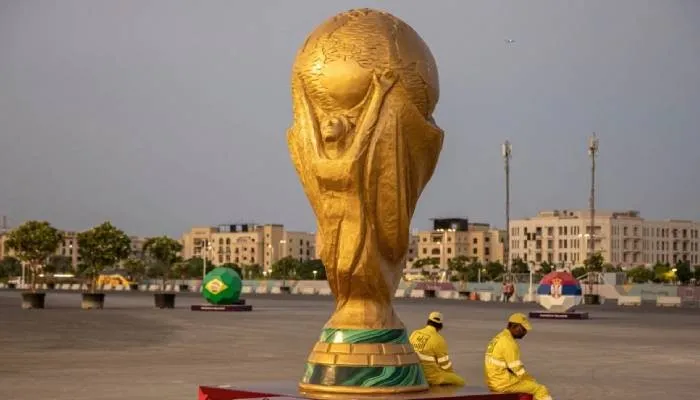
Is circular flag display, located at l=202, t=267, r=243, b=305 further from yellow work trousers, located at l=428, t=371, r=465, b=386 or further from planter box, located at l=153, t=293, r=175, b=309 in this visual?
yellow work trousers, located at l=428, t=371, r=465, b=386

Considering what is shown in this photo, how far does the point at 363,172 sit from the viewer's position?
12328mm

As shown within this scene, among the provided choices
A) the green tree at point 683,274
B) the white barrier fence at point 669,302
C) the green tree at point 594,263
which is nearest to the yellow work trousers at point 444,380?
the white barrier fence at point 669,302

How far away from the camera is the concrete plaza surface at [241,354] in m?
19.4

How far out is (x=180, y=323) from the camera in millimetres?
40938

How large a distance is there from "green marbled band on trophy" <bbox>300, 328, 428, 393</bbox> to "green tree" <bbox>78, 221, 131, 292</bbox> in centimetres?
4466

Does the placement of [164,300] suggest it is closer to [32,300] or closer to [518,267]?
[32,300]

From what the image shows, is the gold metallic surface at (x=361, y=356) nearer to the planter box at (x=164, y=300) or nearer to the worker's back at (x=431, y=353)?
the worker's back at (x=431, y=353)

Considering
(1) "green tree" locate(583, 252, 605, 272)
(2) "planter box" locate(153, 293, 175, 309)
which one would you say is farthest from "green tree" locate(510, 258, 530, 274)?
(2) "planter box" locate(153, 293, 175, 309)

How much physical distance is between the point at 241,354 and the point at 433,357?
41.2ft

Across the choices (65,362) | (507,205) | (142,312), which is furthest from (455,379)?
(507,205)

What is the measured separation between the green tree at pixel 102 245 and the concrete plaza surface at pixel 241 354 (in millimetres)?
10231

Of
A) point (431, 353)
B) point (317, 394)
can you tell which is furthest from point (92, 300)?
point (317, 394)

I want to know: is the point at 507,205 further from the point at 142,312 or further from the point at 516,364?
the point at 516,364

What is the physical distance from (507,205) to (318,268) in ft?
340
